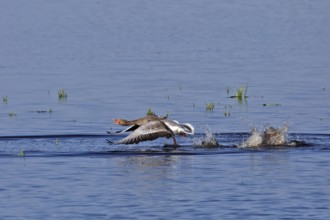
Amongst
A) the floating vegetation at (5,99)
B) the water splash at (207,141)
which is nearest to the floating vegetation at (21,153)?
the water splash at (207,141)

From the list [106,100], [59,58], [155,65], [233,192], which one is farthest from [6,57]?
[233,192]

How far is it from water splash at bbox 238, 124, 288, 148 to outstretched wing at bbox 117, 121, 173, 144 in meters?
1.38

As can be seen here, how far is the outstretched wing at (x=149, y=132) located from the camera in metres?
20.7

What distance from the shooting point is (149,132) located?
68.4ft

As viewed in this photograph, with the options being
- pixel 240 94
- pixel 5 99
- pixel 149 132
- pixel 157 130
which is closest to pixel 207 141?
pixel 157 130

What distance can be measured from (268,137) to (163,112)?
3825mm

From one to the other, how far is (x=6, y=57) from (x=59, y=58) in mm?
1500

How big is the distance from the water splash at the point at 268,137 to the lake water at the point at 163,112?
407mm

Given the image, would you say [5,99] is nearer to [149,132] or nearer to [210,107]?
[210,107]

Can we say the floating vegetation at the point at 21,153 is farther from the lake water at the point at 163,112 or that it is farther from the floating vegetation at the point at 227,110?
the floating vegetation at the point at 227,110

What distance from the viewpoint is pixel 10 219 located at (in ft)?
48.8

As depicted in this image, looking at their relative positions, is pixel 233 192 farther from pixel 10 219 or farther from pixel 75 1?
pixel 75 1

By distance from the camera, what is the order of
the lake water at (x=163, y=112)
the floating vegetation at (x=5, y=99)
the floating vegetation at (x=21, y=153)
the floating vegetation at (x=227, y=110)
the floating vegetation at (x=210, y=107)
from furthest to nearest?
1. the floating vegetation at (x=5, y=99)
2. the floating vegetation at (x=210, y=107)
3. the floating vegetation at (x=227, y=110)
4. the floating vegetation at (x=21, y=153)
5. the lake water at (x=163, y=112)

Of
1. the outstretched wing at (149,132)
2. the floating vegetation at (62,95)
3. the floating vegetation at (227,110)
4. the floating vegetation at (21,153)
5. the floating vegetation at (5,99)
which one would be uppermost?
the floating vegetation at (62,95)
